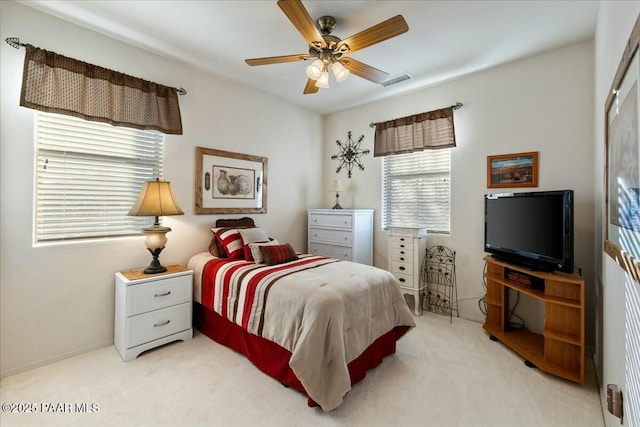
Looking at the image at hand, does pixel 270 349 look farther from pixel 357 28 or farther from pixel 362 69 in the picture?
pixel 357 28

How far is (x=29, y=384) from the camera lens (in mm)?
1943

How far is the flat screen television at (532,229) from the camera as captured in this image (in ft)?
6.82

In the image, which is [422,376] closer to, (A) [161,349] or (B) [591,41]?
(A) [161,349]

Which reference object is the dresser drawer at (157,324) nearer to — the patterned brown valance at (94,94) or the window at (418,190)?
the patterned brown valance at (94,94)

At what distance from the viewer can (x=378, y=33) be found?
1.83 m

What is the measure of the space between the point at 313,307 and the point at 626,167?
1626 mm

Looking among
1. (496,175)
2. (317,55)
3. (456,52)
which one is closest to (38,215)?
(317,55)

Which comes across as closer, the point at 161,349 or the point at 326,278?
the point at 326,278

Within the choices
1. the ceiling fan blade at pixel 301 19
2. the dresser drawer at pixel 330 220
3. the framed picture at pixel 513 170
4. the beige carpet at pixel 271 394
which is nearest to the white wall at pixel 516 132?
the framed picture at pixel 513 170

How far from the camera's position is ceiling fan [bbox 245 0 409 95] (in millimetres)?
1709

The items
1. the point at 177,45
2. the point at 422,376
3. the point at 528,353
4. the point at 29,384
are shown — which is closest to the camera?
the point at 29,384

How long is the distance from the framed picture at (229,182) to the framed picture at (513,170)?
8.91 ft

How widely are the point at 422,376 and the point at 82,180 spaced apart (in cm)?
320

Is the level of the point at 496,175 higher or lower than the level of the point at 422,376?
higher
